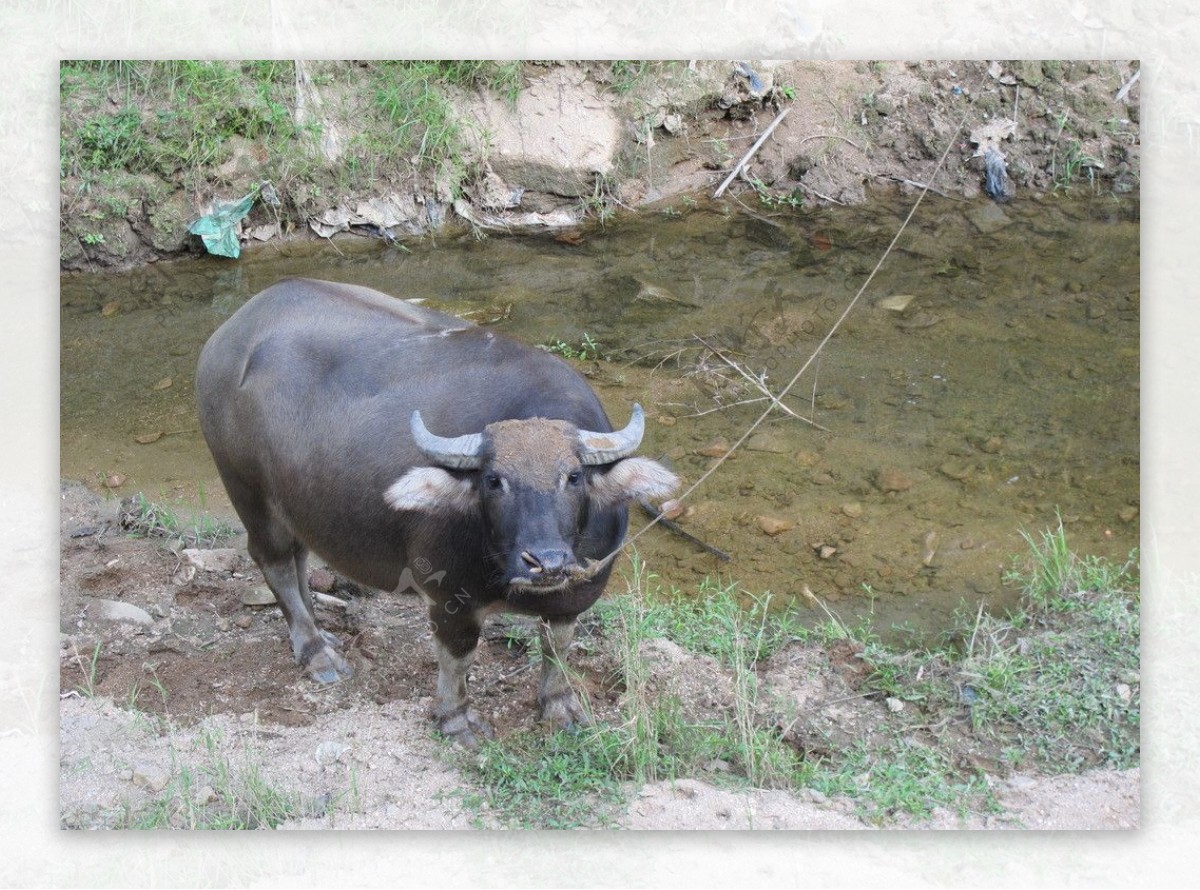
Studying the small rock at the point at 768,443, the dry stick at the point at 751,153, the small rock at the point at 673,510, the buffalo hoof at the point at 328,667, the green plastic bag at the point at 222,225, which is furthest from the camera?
the small rock at the point at 768,443

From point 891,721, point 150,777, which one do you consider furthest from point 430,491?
point 891,721

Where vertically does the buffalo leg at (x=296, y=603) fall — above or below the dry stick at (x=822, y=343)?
below

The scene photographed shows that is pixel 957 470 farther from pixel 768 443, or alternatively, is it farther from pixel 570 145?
pixel 570 145

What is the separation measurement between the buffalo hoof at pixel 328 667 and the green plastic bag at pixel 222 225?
1.48m

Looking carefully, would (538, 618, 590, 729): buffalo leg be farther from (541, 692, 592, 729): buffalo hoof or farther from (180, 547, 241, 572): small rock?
(180, 547, 241, 572): small rock

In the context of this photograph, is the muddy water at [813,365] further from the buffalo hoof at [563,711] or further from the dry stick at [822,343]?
the buffalo hoof at [563,711]

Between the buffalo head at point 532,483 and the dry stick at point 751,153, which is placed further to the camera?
the dry stick at point 751,153

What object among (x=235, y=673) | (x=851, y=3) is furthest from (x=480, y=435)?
(x=851, y=3)

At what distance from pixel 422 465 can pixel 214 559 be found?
1.43m

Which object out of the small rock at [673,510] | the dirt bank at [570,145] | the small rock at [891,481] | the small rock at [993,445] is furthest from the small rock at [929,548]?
the dirt bank at [570,145]

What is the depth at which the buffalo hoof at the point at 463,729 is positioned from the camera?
3.32 m

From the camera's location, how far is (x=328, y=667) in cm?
363

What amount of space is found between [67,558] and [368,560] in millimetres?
1151

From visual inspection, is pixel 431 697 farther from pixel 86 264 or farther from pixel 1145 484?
pixel 1145 484
